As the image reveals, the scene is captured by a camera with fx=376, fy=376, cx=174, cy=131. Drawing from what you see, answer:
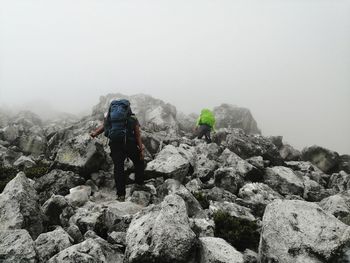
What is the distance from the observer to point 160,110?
4347 centimetres

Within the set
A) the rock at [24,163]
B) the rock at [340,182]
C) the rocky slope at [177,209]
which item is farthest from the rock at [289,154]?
the rock at [24,163]

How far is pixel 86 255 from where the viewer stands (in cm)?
741

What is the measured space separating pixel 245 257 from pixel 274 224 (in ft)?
3.08

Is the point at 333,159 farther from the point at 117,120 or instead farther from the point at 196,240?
the point at 196,240

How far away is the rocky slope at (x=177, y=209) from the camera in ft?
24.6

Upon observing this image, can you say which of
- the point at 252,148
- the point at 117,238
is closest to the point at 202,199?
the point at 117,238

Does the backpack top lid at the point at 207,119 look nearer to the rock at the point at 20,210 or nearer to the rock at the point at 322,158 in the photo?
the rock at the point at 322,158

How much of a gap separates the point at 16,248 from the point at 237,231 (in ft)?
17.9

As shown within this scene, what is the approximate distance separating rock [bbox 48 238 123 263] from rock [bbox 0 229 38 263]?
440 mm

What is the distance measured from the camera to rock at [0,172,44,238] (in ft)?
31.5

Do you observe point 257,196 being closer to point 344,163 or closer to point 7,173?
point 7,173

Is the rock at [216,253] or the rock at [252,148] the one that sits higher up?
the rock at [216,253]

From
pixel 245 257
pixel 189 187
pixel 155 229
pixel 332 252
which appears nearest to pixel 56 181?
pixel 189 187

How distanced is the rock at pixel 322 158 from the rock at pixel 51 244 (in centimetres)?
1831
